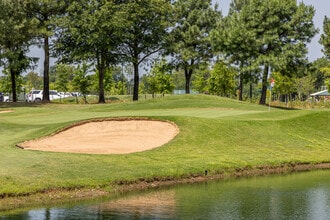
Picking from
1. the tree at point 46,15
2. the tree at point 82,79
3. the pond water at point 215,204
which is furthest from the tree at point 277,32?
the pond water at point 215,204

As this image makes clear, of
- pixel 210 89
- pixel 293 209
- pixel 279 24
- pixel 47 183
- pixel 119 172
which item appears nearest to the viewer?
pixel 293 209

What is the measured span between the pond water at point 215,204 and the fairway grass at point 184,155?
74.4 inches

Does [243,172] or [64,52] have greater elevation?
[64,52]

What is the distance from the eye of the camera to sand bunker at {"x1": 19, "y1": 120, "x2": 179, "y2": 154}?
32.4 meters

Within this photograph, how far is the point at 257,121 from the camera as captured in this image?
39750 mm

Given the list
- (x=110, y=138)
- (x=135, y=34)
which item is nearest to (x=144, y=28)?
(x=135, y=34)

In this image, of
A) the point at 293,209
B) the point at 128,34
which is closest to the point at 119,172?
the point at 293,209

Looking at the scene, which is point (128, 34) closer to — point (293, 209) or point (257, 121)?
point (257, 121)

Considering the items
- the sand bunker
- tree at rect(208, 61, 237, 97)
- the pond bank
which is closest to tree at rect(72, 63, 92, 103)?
tree at rect(208, 61, 237, 97)

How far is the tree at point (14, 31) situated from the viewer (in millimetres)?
66250

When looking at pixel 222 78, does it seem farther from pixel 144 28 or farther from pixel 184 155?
pixel 184 155

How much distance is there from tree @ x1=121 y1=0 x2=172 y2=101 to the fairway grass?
98.3 ft

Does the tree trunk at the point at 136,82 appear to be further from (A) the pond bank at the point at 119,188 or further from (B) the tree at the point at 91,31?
(A) the pond bank at the point at 119,188

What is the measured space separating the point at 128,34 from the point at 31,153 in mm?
47118
